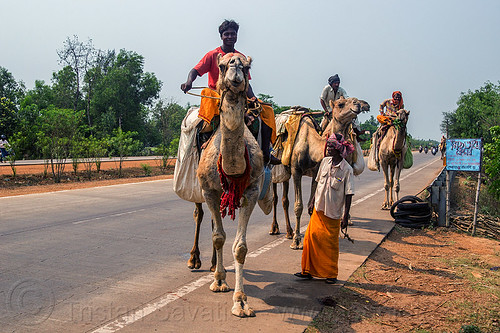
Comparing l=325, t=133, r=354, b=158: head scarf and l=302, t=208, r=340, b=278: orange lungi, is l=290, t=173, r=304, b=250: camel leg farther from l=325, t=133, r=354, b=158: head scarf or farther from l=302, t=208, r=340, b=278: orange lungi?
l=325, t=133, r=354, b=158: head scarf

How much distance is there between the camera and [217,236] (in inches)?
216

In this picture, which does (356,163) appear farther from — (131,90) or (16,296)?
(131,90)

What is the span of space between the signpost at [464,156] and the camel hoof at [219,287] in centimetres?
653

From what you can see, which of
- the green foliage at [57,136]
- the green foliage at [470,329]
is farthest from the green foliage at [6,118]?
the green foliage at [470,329]

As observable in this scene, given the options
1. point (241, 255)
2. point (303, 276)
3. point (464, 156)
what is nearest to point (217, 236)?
point (241, 255)

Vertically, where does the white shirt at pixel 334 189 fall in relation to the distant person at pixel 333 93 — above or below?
below

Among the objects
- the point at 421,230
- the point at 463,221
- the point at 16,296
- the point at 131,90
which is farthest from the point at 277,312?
the point at 131,90

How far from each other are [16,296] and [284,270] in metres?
3.55

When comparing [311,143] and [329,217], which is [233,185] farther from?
[311,143]

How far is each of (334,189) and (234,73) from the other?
2437 mm

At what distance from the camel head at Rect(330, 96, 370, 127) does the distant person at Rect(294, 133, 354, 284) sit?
179 centimetres

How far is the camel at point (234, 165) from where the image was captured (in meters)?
4.69

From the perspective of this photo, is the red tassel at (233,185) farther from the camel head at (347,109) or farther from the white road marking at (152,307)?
the camel head at (347,109)

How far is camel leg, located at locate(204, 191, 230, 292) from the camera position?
18.0 ft
